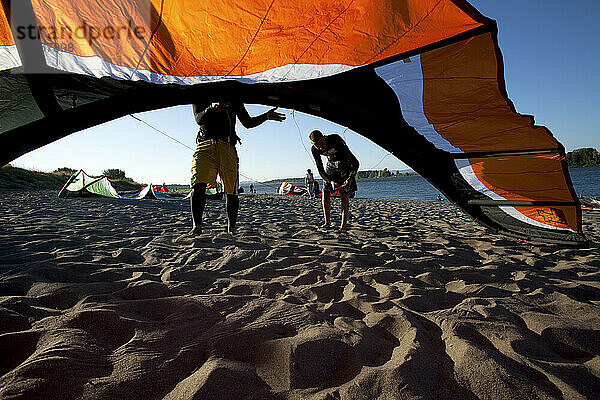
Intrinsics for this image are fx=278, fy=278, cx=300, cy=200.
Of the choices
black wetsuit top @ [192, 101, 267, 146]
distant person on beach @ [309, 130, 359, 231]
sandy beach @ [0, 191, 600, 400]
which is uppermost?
black wetsuit top @ [192, 101, 267, 146]

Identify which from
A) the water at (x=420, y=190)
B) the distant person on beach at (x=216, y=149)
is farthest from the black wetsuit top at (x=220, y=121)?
the water at (x=420, y=190)

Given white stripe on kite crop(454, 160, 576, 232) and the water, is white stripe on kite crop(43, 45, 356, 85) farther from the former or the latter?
the water

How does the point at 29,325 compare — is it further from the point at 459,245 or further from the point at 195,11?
the point at 459,245

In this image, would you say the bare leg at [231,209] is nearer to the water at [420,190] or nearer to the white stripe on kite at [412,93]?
the white stripe on kite at [412,93]

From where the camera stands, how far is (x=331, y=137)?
14.7 feet

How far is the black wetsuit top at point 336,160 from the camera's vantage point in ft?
14.8

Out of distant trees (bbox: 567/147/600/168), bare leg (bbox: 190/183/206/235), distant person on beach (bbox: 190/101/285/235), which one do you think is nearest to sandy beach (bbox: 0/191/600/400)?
bare leg (bbox: 190/183/206/235)

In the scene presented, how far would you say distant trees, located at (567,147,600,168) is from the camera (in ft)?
230

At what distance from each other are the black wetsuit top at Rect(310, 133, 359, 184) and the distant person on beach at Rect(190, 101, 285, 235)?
1.22 m

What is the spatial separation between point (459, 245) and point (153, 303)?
120 inches

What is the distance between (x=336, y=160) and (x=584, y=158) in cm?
9831

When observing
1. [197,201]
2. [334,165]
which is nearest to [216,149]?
[197,201]

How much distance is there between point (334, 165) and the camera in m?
4.58

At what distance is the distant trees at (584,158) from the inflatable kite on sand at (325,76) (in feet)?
305
